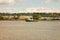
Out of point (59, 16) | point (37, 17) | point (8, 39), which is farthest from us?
point (59, 16)

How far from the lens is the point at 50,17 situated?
56219 millimetres

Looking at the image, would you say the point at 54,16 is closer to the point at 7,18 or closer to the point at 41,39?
the point at 7,18

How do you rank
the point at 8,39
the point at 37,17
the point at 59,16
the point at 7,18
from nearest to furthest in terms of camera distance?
the point at 8,39 < the point at 37,17 < the point at 7,18 < the point at 59,16

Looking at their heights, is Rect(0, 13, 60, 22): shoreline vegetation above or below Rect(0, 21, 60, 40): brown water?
below

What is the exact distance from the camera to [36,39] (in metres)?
12.9

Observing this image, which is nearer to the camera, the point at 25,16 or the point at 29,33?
the point at 29,33

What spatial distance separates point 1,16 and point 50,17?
11497 millimetres

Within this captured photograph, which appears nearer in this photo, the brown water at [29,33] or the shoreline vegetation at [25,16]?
the brown water at [29,33]

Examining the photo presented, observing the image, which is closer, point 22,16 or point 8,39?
point 8,39

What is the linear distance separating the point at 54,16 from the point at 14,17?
30.4ft

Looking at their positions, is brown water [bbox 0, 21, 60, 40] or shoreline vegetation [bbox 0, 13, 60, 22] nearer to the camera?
brown water [bbox 0, 21, 60, 40]

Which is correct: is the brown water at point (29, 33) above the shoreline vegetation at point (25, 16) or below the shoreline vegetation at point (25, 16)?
above

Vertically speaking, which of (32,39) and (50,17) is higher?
(32,39)

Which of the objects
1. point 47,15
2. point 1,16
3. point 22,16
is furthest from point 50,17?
point 1,16
